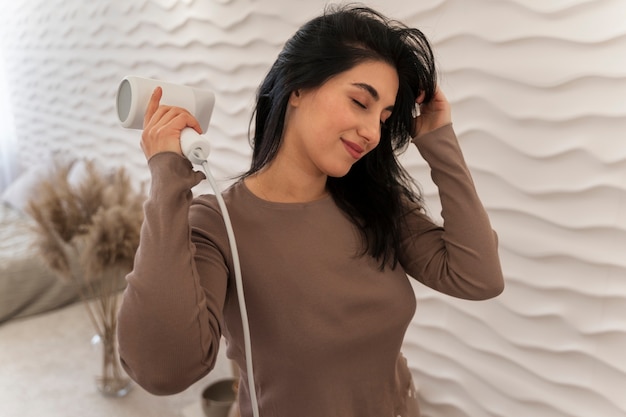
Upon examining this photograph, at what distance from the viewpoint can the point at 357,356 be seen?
3.02ft

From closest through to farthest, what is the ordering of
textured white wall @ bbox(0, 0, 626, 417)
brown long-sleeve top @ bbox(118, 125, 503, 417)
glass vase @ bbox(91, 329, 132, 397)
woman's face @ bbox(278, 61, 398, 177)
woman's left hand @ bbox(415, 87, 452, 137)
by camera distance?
brown long-sleeve top @ bbox(118, 125, 503, 417) → woman's face @ bbox(278, 61, 398, 177) → woman's left hand @ bbox(415, 87, 452, 137) → textured white wall @ bbox(0, 0, 626, 417) → glass vase @ bbox(91, 329, 132, 397)

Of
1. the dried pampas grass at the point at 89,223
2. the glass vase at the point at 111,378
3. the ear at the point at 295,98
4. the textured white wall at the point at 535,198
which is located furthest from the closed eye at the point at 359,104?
the glass vase at the point at 111,378

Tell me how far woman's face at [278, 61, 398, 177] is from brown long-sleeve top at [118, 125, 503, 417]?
0.11 m

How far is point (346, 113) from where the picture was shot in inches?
34.8

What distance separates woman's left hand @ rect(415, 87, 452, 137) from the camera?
1027mm

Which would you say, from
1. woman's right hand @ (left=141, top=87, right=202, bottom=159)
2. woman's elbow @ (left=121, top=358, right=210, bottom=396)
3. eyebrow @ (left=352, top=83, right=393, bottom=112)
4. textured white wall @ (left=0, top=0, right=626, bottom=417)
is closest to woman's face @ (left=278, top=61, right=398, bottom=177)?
eyebrow @ (left=352, top=83, right=393, bottom=112)

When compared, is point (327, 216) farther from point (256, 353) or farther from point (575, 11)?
point (575, 11)

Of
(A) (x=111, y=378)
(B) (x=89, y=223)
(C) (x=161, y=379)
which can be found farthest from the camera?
(A) (x=111, y=378)

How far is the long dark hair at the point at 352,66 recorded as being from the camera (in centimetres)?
92

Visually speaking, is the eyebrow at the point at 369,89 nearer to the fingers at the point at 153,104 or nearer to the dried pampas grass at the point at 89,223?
the fingers at the point at 153,104

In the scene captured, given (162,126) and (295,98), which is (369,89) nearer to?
(295,98)

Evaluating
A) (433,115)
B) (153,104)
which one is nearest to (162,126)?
(153,104)

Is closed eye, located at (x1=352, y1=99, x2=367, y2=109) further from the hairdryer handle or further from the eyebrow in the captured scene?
the hairdryer handle

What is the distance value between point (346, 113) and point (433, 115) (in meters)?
0.24
